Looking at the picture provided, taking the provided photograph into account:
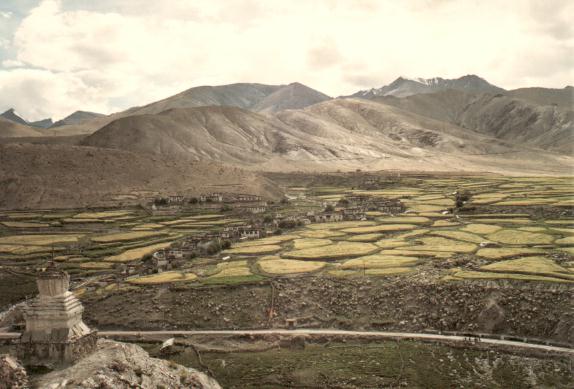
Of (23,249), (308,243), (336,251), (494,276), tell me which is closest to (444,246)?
(336,251)

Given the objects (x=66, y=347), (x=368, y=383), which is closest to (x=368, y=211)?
(x=368, y=383)

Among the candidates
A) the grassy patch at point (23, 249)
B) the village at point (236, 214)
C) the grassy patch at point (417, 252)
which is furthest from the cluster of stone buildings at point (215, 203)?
the grassy patch at point (417, 252)

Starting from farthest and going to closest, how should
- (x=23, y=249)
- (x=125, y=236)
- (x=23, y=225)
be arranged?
(x=23, y=225), (x=125, y=236), (x=23, y=249)

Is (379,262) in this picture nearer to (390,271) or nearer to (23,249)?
(390,271)

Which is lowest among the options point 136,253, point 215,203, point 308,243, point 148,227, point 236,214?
point 136,253

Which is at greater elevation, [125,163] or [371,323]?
[125,163]

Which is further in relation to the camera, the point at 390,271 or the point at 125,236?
the point at 125,236

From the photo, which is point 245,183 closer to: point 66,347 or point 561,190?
point 561,190

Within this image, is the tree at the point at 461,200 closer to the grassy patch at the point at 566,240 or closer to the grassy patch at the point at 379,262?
the grassy patch at the point at 566,240
